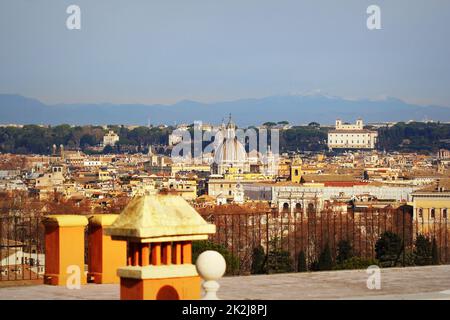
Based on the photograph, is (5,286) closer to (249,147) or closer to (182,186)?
(182,186)

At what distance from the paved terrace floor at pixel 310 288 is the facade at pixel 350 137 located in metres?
183

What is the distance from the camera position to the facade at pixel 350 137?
195 meters

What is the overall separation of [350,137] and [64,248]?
18917cm

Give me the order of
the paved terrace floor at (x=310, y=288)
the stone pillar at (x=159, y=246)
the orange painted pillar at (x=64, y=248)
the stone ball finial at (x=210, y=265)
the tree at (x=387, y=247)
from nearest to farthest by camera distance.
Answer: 1. the stone ball finial at (x=210, y=265)
2. the stone pillar at (x=159, y=246)
3. the paved terrace floor at (x=310, y=288)
4. the orange painted pillar at (x=64, y=248)
5. the tree at (x=387, y=247)

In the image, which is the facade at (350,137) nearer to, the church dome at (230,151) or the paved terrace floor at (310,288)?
the church dome at (230,151)

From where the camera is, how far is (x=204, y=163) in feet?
524

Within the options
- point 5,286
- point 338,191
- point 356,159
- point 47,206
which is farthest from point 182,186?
point 5,286

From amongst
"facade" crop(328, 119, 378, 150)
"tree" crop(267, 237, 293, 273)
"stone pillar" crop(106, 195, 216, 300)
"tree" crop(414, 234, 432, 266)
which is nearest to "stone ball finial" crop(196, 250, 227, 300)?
"stone pillar" crop(106, 195, 216, 300)

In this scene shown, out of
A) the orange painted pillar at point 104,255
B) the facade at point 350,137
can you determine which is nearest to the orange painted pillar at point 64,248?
the orange painted pillar at point 104,255

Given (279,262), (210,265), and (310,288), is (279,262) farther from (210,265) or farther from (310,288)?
(210,265)

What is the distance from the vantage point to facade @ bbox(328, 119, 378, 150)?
194750mm

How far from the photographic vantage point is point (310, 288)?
9.16m

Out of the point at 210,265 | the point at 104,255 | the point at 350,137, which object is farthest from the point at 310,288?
the point at 350,137

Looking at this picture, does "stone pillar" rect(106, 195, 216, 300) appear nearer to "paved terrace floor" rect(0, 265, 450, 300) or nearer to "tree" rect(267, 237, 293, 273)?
"paved terrace floor" rect(0, 265, 450, 300)
